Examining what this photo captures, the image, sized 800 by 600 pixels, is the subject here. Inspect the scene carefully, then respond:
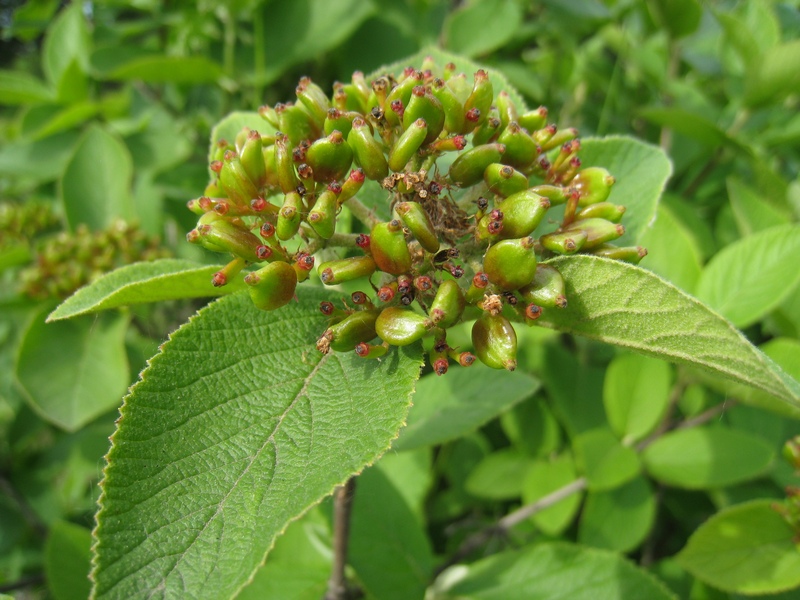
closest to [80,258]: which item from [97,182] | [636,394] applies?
[97,182]

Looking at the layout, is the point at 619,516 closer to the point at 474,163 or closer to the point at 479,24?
the point at 474,163

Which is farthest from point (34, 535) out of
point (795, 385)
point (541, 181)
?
point (795, 385)

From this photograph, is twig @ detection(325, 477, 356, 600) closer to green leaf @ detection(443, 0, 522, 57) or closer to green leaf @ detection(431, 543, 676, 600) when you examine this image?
green leaf @ detection(431, 543, 676, 600)

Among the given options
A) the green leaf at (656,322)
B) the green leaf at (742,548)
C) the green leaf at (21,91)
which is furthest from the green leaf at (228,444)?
the green leaf at (21,91)

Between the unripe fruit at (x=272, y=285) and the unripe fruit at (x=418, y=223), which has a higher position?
the unripe fruit at (x=418, y=223)

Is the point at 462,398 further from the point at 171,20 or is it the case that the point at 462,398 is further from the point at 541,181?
the point at 171,20

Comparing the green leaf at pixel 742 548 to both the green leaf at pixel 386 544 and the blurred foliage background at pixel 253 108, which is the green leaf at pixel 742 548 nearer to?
the blurred foliage background at pixel 253 108
